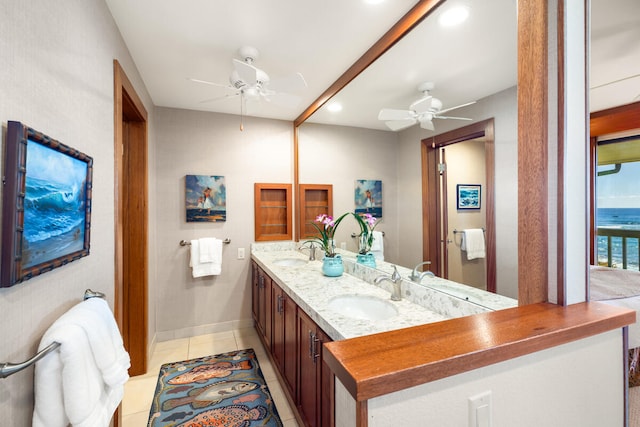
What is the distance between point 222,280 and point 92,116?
2305 mm

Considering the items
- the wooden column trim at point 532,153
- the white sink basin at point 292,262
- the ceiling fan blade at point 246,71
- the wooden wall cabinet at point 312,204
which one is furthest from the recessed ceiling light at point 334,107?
the wooden column trim at point 532,153

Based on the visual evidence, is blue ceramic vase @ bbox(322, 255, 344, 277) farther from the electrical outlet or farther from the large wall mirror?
the electrical outlet

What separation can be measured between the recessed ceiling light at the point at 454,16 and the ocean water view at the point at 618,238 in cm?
103

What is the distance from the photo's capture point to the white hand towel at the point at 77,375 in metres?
0.81

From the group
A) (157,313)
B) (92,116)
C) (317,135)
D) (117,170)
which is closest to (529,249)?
(92,116)

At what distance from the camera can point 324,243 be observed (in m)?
2.52

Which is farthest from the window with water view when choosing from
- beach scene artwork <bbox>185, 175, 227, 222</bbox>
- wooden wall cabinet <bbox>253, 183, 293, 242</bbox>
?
beach scene artwork <bbox>185, 175, 227, 222</bbox>

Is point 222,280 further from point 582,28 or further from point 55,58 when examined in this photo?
point 582,28

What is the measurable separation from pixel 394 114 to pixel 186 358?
2.82 meters

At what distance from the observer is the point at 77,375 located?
84 centimetres

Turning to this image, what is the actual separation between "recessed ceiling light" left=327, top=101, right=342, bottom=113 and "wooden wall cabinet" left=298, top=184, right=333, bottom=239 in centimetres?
71

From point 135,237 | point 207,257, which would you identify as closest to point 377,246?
point 207,257

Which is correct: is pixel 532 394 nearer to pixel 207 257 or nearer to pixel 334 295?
pixel 334 295

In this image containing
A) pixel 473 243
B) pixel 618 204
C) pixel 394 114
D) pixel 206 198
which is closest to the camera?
pixel 618 204
